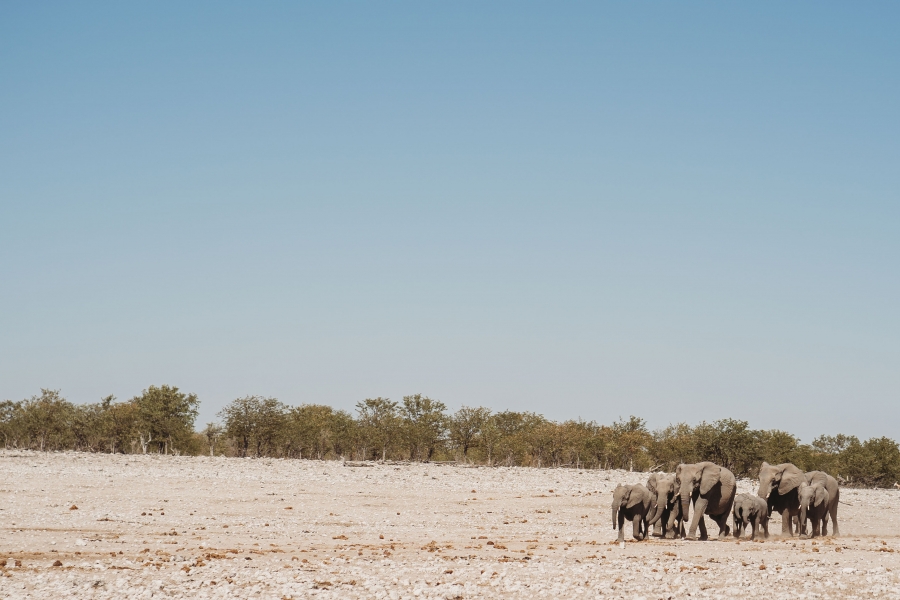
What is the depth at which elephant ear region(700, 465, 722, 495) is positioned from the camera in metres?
32.2

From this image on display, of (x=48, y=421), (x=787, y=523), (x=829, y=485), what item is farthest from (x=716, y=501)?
(x=48, y=421)

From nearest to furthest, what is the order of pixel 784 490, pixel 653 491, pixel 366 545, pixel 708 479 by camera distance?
pixel 366 545 → pixel 653 491 → pixel 708 479 → pixel 784 490

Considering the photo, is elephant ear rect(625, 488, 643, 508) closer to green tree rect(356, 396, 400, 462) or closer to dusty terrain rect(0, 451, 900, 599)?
dusty terrain rect(0, 451, 900, 599)

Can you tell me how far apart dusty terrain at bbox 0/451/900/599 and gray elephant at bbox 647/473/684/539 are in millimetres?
2025

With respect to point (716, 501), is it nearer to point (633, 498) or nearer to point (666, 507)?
point (666, 507)

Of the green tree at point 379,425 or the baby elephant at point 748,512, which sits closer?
the baby elephant at point 748,512

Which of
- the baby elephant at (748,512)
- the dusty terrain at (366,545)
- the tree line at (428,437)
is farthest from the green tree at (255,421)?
the baby elephant at (748,512)

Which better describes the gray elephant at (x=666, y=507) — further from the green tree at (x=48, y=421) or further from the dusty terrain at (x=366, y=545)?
the green tree at (x=48, y=421)

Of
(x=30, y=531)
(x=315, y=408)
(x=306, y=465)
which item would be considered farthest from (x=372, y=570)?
(x=315, y=408)

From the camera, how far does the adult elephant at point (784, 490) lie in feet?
111

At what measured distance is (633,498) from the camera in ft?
95.9

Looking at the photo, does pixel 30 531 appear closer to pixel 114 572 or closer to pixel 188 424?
pixel 114 572

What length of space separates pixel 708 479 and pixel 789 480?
4.25 meters

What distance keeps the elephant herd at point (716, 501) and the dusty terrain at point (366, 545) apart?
1682 millimetres
